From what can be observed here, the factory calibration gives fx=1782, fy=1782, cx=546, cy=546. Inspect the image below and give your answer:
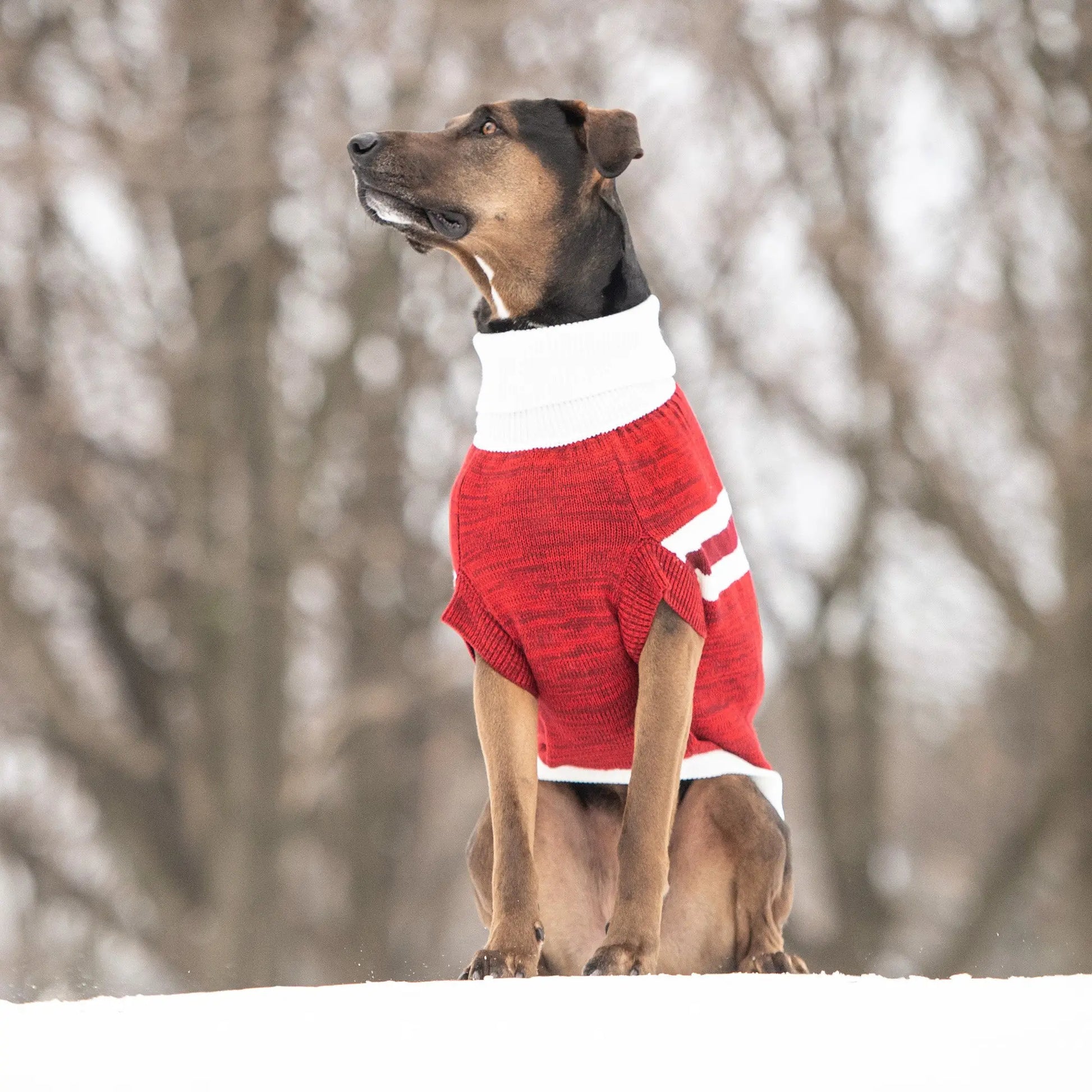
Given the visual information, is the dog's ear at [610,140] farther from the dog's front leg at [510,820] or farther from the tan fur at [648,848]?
the dog's front leg at [510,820]

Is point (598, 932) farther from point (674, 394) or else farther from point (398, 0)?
point (398, 0)

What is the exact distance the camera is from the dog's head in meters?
4.30

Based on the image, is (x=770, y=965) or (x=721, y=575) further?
(x=770, y=965)

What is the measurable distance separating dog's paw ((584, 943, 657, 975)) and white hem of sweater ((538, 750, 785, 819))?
0.58 m

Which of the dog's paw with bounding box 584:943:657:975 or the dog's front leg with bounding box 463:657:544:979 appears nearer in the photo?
the dog's paw with bounding box 584:943:657:975

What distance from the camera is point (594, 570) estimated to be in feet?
13.4

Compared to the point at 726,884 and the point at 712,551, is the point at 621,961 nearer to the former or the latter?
the point at 726,884

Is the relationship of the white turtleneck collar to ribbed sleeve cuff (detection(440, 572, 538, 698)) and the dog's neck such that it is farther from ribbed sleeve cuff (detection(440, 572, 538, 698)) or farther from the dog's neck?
ribbed sleeve cuff (detection(440, 572, 538, 698))

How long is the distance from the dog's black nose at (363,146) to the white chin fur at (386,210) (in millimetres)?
85

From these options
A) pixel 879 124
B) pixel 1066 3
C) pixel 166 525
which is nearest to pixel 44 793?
pixel 166 525

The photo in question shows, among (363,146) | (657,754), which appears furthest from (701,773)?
(363,146)

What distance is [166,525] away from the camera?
42.1ft

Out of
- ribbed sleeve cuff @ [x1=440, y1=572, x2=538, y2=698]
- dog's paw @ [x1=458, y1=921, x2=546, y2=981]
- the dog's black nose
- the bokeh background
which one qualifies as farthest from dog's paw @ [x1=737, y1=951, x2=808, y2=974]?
the bokeh background

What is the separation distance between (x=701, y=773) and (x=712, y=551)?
613 mm
